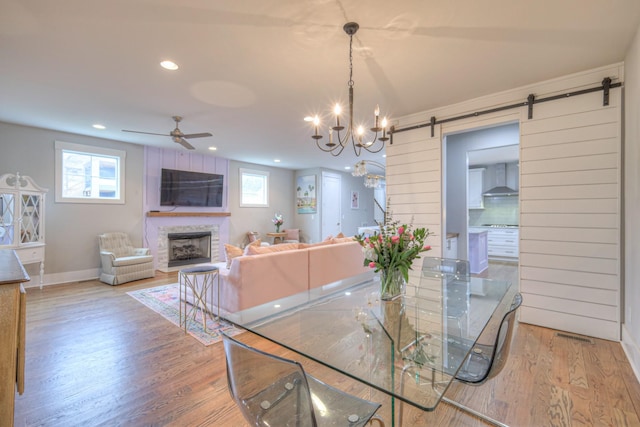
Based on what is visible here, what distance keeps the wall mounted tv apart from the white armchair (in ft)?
3.73

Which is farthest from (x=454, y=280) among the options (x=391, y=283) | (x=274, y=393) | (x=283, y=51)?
(x=283, y=51)

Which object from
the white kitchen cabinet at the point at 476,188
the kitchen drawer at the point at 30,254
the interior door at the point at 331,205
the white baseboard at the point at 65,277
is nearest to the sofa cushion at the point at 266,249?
the kitchen drawer at the point at 30,254

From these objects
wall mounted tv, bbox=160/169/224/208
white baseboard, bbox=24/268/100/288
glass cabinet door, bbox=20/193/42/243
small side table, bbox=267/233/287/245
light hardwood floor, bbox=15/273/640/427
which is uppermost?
wall mounted tv, bbox=160/169/224/208

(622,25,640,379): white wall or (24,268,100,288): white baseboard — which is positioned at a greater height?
(622,25,640,379): white wall

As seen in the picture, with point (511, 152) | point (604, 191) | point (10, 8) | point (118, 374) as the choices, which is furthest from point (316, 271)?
point (511, 152)

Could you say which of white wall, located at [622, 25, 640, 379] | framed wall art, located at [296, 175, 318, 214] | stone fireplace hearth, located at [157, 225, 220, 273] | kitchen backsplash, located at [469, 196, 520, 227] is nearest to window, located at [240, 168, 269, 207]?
framed wall art, located at [296, 175, 318, 214]

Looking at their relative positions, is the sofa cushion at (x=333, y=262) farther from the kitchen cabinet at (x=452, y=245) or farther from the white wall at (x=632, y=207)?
the white wall at (x=632, y=207)

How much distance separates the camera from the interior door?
337 inches

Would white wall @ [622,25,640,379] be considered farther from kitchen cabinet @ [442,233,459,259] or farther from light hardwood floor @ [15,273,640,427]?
kitchen cabinet @ [442,233,459,259]

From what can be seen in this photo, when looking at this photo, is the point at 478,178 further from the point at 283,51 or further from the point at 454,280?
the point at 283,51

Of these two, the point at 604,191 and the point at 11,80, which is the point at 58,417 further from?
the point at 604,191

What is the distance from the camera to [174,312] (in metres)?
3.49

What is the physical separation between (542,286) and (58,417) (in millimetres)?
4250

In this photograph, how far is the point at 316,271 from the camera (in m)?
4.07
